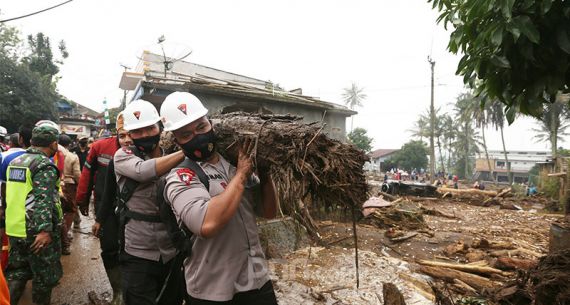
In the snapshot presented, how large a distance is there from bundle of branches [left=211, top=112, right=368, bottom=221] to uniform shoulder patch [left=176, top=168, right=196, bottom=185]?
0.93 feet

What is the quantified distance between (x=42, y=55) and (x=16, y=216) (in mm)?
31165

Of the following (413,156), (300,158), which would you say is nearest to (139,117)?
(300,158)

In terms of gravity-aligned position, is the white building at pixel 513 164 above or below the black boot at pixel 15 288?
above

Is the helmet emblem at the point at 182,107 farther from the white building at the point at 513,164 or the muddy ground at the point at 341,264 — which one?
the white building at the point at 513,164

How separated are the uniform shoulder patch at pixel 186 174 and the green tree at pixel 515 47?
191 centimetres

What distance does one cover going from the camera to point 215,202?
1.65m

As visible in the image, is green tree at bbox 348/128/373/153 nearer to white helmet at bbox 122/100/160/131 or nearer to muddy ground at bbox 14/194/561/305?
muddy ground at bbox 14/194/561/305

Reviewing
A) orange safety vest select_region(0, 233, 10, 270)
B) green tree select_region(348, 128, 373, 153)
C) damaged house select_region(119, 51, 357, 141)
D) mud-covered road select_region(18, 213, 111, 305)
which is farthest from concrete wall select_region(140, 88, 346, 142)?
green tree select_region(348, 128, 373, 153)

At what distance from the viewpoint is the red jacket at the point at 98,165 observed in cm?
351

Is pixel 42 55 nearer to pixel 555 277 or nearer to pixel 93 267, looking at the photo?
pixel 93 267

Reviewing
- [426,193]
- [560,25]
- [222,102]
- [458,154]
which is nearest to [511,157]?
[458,154]

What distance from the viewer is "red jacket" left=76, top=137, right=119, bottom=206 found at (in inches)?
138

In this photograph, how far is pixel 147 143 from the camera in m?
2.80

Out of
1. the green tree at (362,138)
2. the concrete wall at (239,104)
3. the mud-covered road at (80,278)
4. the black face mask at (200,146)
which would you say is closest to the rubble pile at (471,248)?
the black face mask at (200,146)
